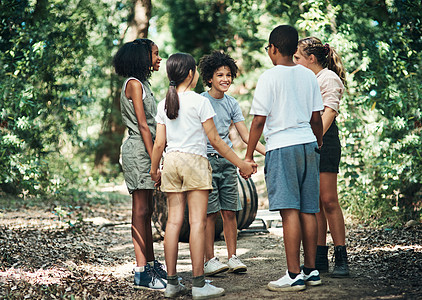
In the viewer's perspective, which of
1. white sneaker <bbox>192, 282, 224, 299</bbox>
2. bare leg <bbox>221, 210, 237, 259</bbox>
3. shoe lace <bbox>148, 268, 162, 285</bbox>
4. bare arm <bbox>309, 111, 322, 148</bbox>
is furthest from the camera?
bare leg <bbox>221, 210, 237, 259</bbox>

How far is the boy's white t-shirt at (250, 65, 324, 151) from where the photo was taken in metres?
3.61

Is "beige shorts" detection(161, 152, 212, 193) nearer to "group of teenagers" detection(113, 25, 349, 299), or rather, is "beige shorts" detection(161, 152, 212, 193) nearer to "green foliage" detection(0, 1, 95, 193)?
"group of teenagers" detection(113, 25, 349, 299)

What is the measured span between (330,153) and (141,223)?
167 centimetres

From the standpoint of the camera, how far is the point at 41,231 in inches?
255

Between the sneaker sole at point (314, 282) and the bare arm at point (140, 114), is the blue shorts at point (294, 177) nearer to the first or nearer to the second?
the sneaker sole at point (314, 282)

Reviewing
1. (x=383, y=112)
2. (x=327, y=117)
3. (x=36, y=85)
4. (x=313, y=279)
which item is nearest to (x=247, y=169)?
(x=327, y=117)

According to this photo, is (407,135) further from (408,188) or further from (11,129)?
(11,129)

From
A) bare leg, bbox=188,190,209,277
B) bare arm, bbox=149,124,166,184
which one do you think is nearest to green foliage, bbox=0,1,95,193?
bare arm, bbox=149,124,166,184

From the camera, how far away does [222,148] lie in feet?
12.1

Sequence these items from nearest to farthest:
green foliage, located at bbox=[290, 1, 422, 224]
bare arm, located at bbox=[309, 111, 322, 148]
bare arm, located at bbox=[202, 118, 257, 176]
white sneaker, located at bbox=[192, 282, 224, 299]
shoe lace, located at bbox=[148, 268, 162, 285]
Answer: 1. white sneaker, located at bbox=[192, 282, 224, 299]
2. bare arm, located at bbox=[202, 118, 257, 176]
3. bare arm, located at bbox=[309, 111, 322, 148]
4. shoe lace, located at bbox=[148, 268, 162, 285]
5. green foliage, located at bbox=[290, 1, 422, 224]

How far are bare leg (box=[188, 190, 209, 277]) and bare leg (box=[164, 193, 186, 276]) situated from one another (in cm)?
9

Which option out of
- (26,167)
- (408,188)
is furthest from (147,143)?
(408,188)

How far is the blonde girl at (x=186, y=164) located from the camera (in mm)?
3604

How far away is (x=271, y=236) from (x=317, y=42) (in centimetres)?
330
